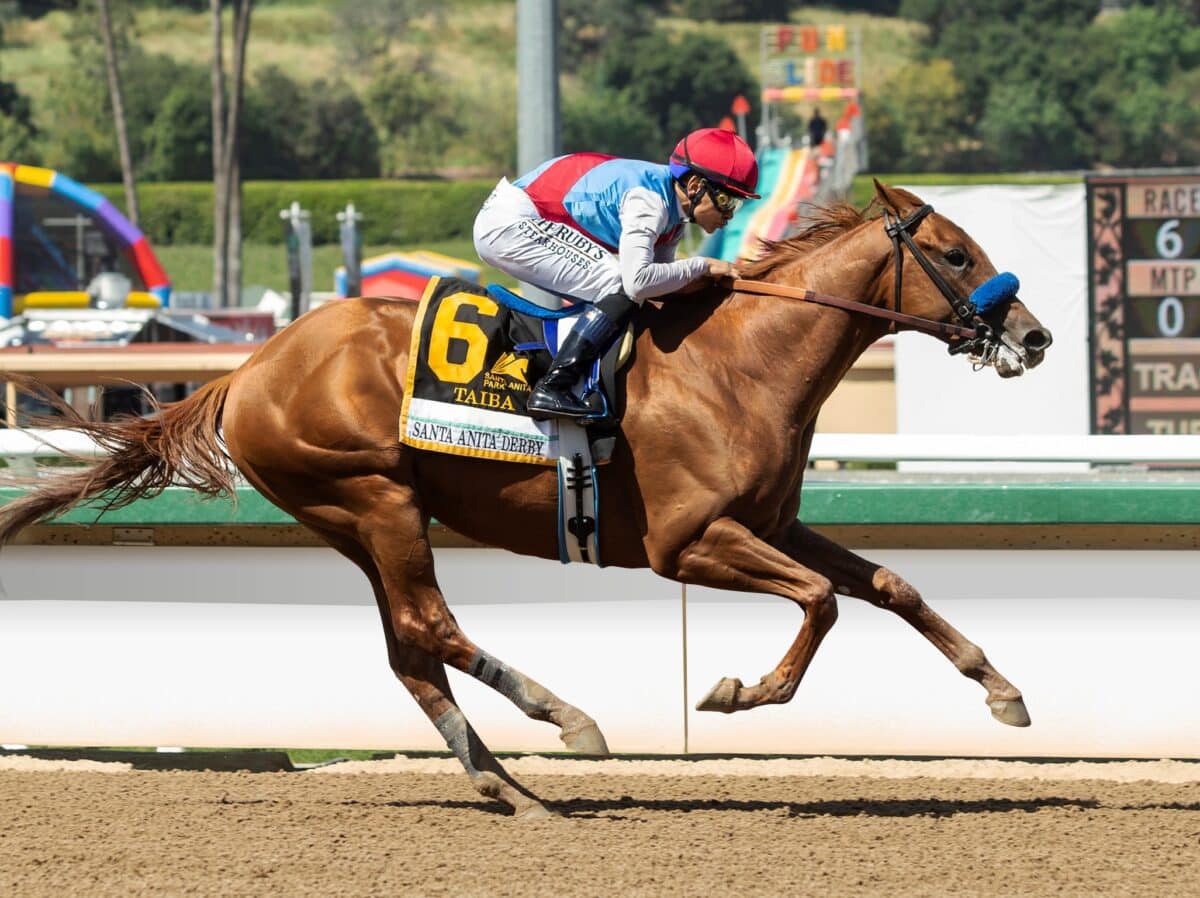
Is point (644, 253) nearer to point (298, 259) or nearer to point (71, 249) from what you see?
point (298, 259)

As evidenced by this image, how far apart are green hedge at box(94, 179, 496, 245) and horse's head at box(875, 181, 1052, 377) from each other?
5457 cm

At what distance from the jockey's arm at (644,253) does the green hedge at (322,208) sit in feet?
179

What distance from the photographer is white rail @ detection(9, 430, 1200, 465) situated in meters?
5.66

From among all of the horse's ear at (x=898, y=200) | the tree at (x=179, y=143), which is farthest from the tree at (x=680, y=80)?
the horse's ear at (x=898, y=200)

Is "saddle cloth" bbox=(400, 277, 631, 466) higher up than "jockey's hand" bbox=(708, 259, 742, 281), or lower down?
lower down

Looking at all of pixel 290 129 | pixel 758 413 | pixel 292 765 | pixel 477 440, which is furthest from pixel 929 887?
pixel 290 129

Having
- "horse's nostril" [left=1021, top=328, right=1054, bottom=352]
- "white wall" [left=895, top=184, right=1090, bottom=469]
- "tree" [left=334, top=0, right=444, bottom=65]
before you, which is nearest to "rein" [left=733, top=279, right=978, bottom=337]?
"horse's nostril" [left=1021, top=328, right=1054, bottom=352]

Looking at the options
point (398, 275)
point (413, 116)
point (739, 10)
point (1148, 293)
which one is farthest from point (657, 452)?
point (739, 10)

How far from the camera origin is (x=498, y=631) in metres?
5.90

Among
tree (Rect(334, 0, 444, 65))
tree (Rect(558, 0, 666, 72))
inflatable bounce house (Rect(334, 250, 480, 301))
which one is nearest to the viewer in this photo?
inflatable bounce house (Rect(334, 250, 480, 301))

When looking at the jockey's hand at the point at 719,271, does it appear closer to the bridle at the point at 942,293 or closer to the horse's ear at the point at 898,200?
the bridle at the point at 942,293

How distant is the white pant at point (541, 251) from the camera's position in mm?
5031

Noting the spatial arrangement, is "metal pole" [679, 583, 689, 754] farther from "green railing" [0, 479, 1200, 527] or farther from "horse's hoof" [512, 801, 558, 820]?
"horse's hoof" [512, 801, 558, 820]

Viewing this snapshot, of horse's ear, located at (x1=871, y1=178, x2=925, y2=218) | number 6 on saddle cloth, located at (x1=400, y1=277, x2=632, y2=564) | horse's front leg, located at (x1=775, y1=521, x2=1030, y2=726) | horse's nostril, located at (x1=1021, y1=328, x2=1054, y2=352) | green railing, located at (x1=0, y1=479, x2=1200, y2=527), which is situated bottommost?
horse's front leg, located at (x1=775, y1=521, x2=1030, y2=726)
